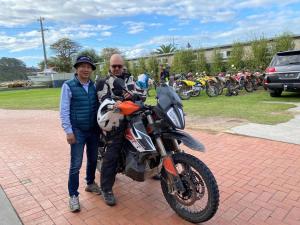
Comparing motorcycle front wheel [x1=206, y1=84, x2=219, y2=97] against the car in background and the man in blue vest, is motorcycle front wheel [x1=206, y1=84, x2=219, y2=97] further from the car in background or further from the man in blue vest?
the man in blue vest

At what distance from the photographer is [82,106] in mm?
3512

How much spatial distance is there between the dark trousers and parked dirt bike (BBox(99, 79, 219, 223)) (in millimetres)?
132

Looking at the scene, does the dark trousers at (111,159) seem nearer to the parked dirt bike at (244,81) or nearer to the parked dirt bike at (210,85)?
the parked dirt bike at (210,85)

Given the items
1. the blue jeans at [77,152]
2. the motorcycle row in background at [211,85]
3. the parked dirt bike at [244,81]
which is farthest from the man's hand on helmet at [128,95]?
the parked dirt bike at [244,81]

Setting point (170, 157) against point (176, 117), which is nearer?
point (176, 117)

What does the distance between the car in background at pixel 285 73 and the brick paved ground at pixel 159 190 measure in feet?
18.0

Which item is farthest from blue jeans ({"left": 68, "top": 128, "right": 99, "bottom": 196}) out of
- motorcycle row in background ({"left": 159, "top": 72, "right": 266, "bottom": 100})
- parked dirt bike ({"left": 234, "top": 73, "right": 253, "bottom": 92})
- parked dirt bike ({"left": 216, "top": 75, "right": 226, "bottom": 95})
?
parked dirt bike ({"left": 234, "top": 73, "right": 253, "bottom": 92})

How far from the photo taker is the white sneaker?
138 inches

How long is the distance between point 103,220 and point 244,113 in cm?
624

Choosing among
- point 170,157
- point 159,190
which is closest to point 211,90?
point 159,190

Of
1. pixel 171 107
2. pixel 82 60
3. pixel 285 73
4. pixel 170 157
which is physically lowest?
pixel 170 157

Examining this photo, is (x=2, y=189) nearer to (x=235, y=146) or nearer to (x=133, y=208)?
(x=133, y=208)

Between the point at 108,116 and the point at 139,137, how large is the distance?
446 millimetres

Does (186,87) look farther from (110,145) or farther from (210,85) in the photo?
(110,145)
